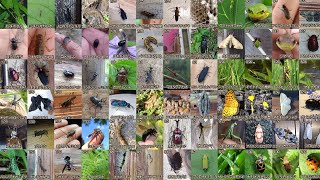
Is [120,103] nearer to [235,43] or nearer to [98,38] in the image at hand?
[98,38]

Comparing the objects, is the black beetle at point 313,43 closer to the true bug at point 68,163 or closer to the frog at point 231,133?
the frog at point 231,133

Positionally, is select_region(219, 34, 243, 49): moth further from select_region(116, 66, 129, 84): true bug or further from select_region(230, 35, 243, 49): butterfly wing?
select_region(116, 66, 129, 84): true bug

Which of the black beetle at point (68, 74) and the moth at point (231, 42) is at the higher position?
the moth at point (231, 42)

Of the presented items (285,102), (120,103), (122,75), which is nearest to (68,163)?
(120,103)

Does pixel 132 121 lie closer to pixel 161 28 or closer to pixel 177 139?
pixel 177 139

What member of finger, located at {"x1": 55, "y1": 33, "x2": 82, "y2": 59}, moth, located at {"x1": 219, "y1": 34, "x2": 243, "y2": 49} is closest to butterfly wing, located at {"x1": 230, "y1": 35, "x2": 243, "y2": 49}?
moth, located at {"x1": 219, "y1": 34, "x2": 243, "y2": 49}

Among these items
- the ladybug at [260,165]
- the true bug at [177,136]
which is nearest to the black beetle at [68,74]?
the true bug at [177,136]

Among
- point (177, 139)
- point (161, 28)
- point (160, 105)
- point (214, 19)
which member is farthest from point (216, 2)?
point (177, 139)
